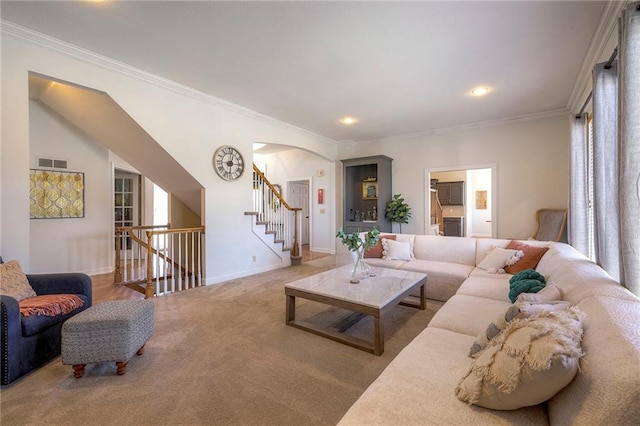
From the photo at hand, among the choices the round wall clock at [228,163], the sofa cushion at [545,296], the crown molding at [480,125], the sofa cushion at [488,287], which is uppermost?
the crown molding at [480,125]

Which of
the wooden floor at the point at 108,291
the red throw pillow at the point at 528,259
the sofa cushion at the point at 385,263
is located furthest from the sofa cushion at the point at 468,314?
the wooden floor at the point at 108,291

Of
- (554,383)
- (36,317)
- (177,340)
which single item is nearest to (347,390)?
(554,383)

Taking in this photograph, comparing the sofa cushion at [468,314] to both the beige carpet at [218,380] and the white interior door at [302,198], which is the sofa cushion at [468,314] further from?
the white interior door at [302,198]

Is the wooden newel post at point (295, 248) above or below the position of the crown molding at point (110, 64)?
below

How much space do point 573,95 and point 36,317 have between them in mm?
6203

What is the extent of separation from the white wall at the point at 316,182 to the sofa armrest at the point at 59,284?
5044 millimetres

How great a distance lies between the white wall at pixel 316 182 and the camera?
22.6 feet

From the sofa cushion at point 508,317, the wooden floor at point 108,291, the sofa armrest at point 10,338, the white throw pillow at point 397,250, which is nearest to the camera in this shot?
the sofa cushion at point 508,317

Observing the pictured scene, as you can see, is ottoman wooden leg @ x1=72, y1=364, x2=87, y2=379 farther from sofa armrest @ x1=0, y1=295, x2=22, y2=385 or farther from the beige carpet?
sofa armrest @ x1=0, y1=295, x2=22, y2=385

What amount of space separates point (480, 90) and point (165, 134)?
13.8 ft

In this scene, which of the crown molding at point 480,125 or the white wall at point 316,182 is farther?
the white wall at point 316,182

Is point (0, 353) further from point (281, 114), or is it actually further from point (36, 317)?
point (281, 114)

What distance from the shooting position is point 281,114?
4.73m

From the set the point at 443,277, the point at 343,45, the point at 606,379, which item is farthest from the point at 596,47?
the point at 606,379
